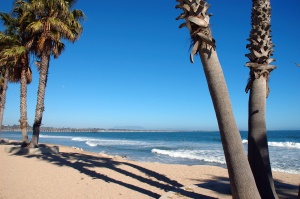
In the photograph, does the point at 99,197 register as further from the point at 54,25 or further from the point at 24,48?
the point at 24,48

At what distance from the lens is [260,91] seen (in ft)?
17.5

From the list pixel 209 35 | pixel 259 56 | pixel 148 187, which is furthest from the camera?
pixel 148 187

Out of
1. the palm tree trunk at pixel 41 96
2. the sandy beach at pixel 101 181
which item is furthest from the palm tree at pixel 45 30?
the sandy beach at pixel 101 181

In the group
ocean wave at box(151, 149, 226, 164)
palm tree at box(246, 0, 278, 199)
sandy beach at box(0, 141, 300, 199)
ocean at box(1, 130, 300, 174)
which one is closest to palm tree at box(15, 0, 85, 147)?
sandy beach at box(0, 141, 300, 199)

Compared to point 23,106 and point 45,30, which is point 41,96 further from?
point 45,30

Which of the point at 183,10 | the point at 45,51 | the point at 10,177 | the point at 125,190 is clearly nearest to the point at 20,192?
the point at 10,177

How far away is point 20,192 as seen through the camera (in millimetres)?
6723

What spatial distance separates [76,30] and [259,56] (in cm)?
1212

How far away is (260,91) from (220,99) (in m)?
1.57

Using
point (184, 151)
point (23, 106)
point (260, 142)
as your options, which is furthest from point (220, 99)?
point (184, 151)

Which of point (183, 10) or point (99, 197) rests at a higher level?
point (183, 10)

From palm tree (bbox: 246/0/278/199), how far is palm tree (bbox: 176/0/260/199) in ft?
3.60

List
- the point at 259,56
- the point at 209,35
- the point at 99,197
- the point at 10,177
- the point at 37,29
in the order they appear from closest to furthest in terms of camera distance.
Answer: the point at 209,35 < the point at 259,56 < the point at 99,197 < the point at 10,177 < the point at 37,29

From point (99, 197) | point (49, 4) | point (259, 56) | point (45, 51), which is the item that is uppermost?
point (49, 4)
